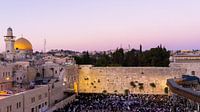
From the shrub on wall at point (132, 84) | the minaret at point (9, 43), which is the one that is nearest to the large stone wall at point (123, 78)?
the shrub on wall at point (132, 84)

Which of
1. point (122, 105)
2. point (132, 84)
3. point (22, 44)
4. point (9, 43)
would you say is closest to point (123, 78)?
point (132, 84)

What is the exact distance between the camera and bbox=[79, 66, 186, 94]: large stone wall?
128 ft

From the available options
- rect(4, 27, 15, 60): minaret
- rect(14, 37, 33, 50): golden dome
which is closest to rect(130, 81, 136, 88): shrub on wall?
rect(4, 27, 15, 60): minaret

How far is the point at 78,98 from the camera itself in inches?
1455

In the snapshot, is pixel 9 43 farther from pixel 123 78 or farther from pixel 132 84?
pixel 132 84

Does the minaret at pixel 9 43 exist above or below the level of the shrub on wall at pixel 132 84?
above

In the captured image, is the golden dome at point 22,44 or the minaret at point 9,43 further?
the golden dome at point 22,44

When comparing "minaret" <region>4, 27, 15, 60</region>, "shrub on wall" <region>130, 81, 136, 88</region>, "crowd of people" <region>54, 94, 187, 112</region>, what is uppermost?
"minaret" <region>4, 27, 15, 60</region>

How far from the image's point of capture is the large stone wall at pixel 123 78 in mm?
38906

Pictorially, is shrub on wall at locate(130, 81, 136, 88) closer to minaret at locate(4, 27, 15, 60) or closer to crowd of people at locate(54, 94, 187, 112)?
crowd of people at locate(54, 94, 187, 112)

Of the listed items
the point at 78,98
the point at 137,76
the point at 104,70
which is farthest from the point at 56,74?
the point at 137,76

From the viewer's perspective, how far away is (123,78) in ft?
132

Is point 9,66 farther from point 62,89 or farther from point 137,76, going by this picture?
point 137,76

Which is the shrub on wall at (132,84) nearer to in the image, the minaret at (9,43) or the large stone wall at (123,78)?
the large stone wall at (123,78)
